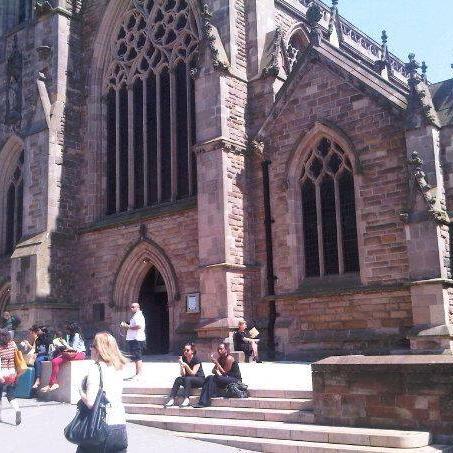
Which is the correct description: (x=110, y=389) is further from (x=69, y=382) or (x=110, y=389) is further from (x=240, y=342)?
(x=240, y=342)

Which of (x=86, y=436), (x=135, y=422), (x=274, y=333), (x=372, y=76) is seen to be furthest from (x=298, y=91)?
(x=86, y=436)

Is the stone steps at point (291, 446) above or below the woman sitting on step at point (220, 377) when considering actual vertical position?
below

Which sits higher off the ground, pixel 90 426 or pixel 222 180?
pixel 222 180

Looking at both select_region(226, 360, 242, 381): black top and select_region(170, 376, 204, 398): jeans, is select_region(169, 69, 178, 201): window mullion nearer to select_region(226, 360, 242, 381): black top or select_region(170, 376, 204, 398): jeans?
select_region(170, 376, 204, 398): jeans

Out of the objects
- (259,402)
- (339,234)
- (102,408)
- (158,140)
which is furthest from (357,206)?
(102,408)

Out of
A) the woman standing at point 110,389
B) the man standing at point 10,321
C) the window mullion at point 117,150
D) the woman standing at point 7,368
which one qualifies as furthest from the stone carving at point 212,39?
the woman standing at point 110,389

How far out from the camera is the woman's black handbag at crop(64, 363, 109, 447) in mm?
5230

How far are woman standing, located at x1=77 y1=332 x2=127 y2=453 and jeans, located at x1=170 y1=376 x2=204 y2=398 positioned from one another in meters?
5.87

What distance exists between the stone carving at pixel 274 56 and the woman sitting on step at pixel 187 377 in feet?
33.2

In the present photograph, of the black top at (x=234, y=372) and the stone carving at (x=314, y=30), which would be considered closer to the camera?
the black top at (x=234, y=372)

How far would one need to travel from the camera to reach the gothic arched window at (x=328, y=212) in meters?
17.0

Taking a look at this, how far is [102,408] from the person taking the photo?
5355 millimetres

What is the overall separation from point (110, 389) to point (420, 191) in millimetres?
11078

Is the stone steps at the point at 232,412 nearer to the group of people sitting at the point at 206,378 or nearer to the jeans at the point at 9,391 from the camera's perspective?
the group of people sitting at the point at 206,378
